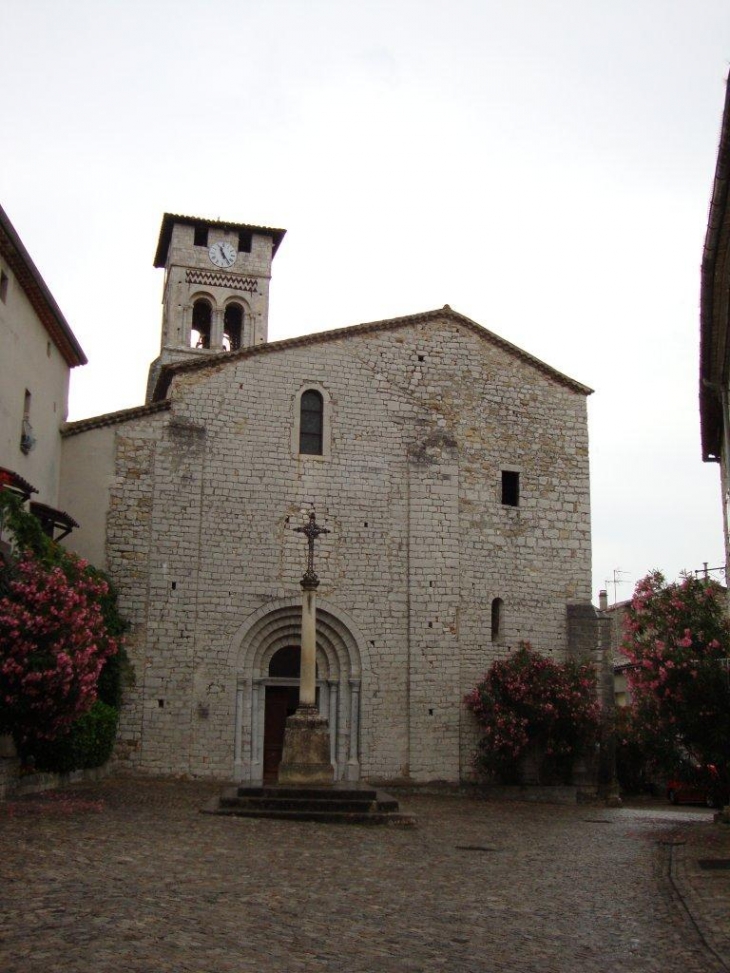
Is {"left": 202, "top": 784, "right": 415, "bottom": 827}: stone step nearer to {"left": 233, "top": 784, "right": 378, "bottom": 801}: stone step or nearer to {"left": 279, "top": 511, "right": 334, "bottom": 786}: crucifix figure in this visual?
{"left": 233, "top": 784, "right": 378, "bottom": 801}: stone step

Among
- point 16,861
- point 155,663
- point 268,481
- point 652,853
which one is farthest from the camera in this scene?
point 268,481

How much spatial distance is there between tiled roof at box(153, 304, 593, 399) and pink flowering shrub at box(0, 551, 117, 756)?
8174mm

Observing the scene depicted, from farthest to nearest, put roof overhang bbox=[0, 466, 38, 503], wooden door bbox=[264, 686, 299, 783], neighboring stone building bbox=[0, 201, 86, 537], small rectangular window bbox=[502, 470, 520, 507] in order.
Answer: small rectangular window bbox=[502, 470, 520, 507] < wooden door bbox=[264, 686, 299, 783] < neighboring stone building bbox=[0, 201, 86, 537] < roof overhang bbox=[0, 466, 38, 503]

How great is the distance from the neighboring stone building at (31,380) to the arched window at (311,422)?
15.9ft

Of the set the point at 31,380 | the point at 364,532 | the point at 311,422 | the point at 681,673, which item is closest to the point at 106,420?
the point at 31,380

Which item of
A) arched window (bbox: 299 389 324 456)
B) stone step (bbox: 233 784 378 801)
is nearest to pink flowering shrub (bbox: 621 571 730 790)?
stone step (bbox: 233 784 378 801)

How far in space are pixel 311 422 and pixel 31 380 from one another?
5.88 metres

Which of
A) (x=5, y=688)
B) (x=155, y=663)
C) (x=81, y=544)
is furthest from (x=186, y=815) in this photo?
(x=81, y=544)

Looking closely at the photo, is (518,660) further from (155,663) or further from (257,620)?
(155,663)

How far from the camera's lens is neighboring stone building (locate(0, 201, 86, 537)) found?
1686 cm

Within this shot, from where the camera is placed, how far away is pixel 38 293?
60.0ft

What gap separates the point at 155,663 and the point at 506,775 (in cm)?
742

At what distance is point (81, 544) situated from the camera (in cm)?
2000

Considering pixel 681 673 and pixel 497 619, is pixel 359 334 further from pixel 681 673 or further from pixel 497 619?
pixel 681 673
